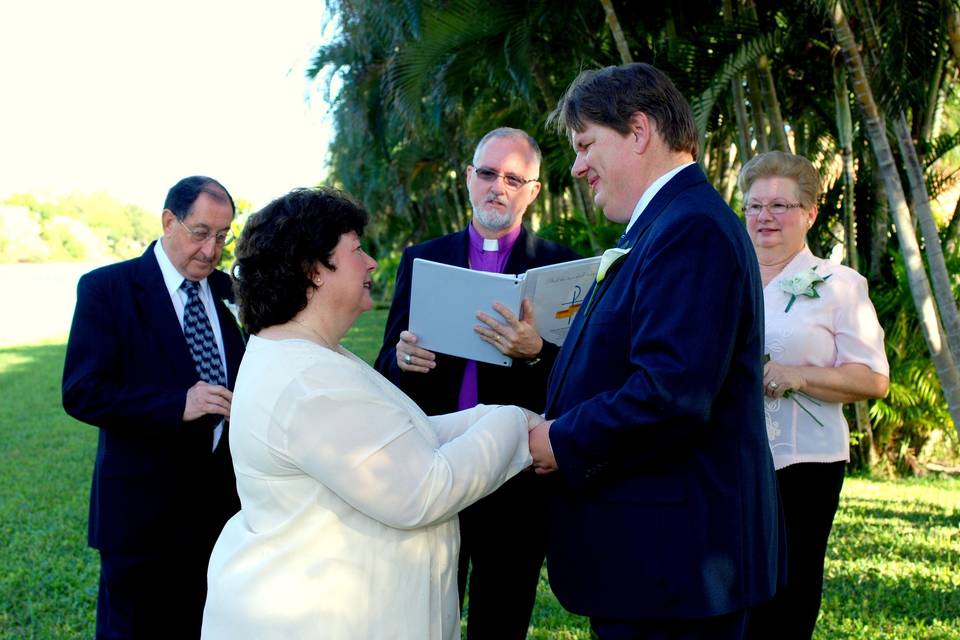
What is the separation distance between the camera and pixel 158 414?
3393 millimetres

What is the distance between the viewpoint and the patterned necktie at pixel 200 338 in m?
3.68

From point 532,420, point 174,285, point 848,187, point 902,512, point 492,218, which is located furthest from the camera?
point 848,187

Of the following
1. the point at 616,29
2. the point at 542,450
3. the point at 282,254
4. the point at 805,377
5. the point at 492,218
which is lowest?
the point at 542,450

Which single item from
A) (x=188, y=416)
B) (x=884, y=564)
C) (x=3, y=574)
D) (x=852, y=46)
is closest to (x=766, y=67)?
(x=852, y=46)

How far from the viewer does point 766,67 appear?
27.8ft

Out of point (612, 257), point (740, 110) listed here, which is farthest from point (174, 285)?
point (740, 110)

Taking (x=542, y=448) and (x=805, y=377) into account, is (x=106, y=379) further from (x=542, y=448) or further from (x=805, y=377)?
(x=805, y=377)

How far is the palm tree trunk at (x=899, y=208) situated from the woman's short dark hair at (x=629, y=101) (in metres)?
4.68

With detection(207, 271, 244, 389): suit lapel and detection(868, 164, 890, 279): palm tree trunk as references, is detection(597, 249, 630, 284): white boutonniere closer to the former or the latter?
detection(207, 271, 244, 389): suit lapel

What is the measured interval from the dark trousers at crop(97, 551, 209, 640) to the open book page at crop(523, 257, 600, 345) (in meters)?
1.67

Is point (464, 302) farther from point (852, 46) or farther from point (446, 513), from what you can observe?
point (852, 46)

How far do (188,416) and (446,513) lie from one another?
1.42 metres

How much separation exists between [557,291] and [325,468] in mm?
1415

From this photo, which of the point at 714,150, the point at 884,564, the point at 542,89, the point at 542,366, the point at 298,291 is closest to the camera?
the point at 298,291
